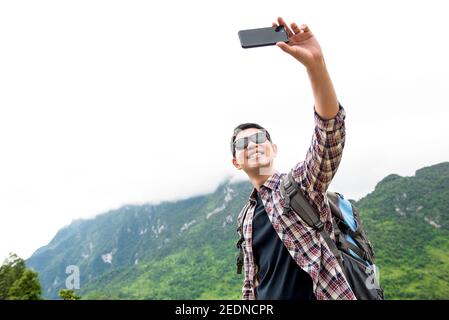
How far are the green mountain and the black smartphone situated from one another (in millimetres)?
27912

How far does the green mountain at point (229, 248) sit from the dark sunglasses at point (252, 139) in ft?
89.3

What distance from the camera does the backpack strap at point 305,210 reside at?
2.15m

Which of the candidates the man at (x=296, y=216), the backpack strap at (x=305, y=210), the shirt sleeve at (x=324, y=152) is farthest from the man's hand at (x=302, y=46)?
the backpack strap at (x=305, y=210)

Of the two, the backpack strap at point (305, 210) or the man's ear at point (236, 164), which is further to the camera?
the man's ear at point (236, 164)

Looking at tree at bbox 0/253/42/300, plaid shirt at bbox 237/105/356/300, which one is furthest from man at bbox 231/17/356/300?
tree at bbox 0/253/42/300

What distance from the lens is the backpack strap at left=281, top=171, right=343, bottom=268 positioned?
215cm

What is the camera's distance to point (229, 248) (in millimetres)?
88375

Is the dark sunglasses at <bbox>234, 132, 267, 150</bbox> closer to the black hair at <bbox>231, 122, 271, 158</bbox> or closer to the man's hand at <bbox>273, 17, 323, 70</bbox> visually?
the black hair at <bbox>231, 122, 271, 158</bbox>

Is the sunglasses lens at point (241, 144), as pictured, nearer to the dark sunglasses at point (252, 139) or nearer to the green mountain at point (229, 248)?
the dark sunglasses at point (252, 139)

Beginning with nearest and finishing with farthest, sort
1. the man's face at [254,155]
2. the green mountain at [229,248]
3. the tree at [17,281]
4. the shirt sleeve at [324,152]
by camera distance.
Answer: the shirt sleeve at [324,152] → the man's face at [254,155] → the tree at [17,281] → the green mountain at [229,248]
